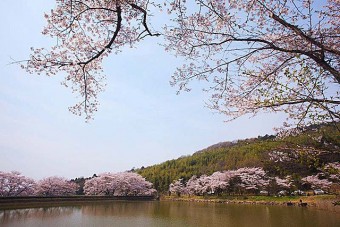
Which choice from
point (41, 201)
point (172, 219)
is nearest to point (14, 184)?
point (41, 201)

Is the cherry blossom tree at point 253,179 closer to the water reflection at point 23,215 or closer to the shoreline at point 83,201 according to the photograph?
the shoreline at point 83,201

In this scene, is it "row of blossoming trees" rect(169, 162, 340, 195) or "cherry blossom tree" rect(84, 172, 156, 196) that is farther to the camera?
"cherry blossom tree" rect(84, 172, 156, 196)

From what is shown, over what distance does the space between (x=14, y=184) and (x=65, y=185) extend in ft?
32.0

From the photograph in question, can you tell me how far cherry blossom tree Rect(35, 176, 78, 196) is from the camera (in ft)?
113

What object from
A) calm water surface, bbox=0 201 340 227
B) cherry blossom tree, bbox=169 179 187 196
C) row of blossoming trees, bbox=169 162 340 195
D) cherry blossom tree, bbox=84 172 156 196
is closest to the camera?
calm water surface, bbox=0 201 340 227

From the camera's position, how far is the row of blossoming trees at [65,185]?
28.5 m

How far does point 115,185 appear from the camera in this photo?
1673 inches

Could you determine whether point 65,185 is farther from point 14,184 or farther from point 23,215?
point 23,215

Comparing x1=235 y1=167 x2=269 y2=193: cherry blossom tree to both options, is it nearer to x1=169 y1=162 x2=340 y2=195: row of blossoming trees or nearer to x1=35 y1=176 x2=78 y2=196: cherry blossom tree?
x1=169 y1=162 x2=340 y2=195: row of blossoming trees

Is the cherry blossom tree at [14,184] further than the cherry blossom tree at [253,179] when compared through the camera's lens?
No

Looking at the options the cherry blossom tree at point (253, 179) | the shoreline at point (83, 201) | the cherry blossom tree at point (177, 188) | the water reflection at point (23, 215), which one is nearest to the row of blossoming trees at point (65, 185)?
the cherry blossom tree at point (177, 188)

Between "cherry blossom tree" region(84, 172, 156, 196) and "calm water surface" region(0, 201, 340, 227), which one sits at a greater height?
"cherry blossom tree" region(84, 172, 156, 196)

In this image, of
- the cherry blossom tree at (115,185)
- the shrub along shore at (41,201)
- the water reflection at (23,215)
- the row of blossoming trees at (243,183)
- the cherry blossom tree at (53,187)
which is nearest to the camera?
the water reflection at (23,215)

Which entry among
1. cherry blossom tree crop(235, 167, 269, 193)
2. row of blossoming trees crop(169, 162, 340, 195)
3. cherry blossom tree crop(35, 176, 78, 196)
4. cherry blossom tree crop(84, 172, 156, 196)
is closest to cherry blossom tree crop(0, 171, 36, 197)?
cherry blossom tree crop(35, 176, 78, 196)
